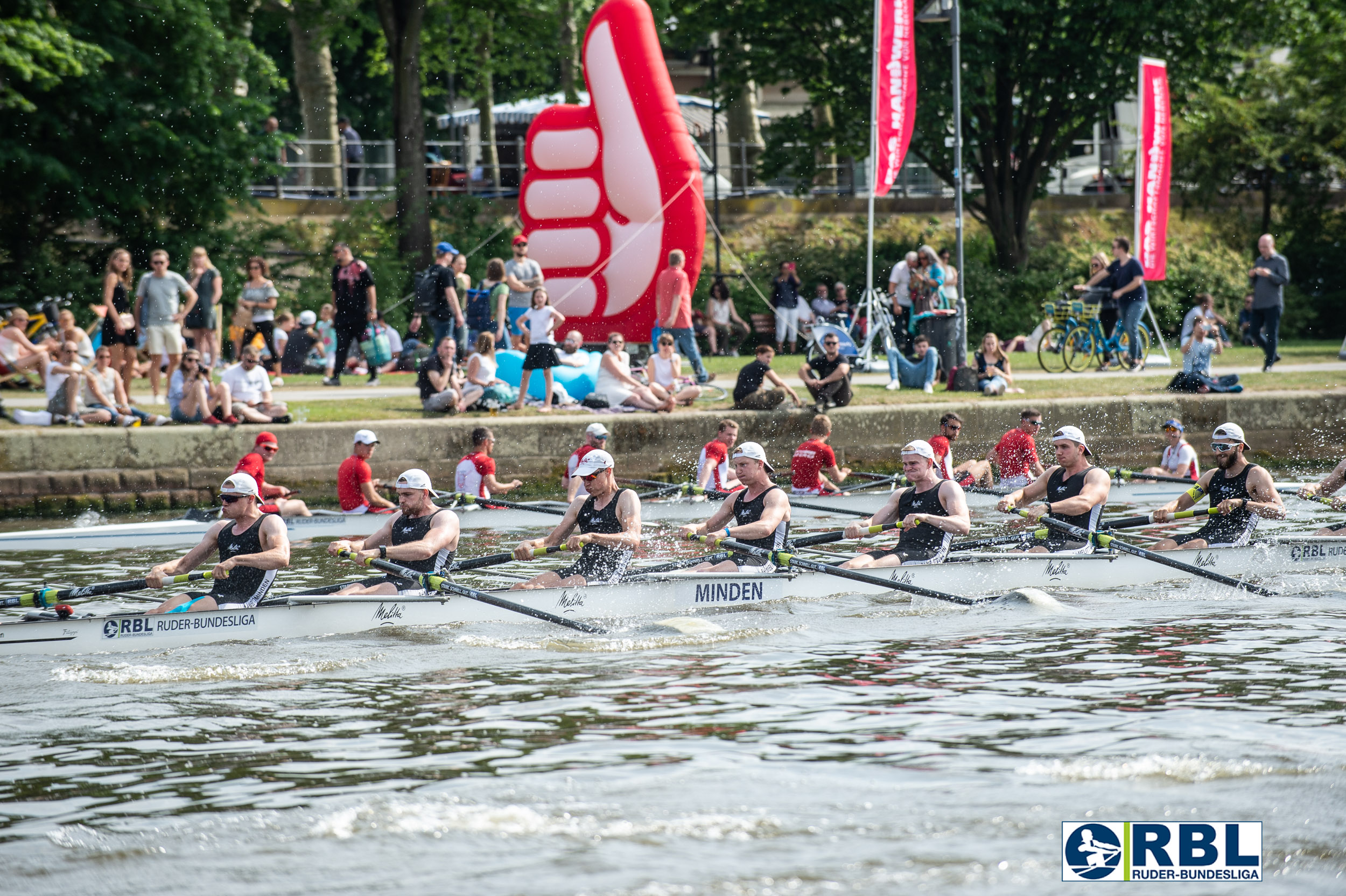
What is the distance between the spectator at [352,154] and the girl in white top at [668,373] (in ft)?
50.5

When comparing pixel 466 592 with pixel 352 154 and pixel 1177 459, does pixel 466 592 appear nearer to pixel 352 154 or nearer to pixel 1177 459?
pixel 1177 459

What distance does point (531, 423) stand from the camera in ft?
63.0

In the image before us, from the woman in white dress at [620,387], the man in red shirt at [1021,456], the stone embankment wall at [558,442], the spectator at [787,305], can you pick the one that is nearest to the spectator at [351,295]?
the stone embankment wall at [558,442]

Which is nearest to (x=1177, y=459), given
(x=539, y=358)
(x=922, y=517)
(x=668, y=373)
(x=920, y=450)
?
(x=920, y=450)

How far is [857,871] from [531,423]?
1271 cm

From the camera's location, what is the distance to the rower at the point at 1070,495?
13383 mm

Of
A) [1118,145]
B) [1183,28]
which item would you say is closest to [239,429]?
[1183,28]

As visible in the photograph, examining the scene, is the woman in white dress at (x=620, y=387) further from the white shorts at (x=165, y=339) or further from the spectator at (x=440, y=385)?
the white shorts at (x=165, y=339)

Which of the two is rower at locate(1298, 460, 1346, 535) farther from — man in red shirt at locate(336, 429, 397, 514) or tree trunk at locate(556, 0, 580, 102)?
tree trunk at locate(556, 0, 580, 102)

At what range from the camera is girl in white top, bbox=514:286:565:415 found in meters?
Answer: 20.2

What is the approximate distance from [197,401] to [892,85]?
37.4ft

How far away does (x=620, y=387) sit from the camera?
2025 centimetres

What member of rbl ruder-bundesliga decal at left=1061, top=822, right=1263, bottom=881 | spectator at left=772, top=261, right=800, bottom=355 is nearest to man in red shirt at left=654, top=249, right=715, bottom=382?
spectator at left=772, top=261, right=800, bottom=355

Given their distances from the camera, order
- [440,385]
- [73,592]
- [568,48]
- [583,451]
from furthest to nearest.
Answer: [568,48], [440,385], [583,451], [73,592]
